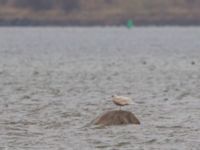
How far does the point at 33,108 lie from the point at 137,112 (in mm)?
6283

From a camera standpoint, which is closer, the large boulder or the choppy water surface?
the choppy water surface

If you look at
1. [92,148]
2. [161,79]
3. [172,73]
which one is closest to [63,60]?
[172,73]

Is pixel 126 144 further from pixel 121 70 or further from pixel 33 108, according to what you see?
pixel 121 70

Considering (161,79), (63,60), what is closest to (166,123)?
(161,79)

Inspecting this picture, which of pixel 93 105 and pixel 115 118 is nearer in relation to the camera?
pixel 115 118

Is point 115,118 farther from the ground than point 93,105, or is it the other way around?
point 115,118

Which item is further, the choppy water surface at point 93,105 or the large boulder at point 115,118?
the large boulder at point 115,118

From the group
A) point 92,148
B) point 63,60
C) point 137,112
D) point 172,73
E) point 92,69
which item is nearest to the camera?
point 92,148

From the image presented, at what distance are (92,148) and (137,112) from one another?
12.2m

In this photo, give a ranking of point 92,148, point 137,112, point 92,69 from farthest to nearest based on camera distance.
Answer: point 92,69 < point 137,112 < point 92,148

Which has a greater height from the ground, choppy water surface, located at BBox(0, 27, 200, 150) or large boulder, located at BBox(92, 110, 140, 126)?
large boulder, located at BBox(92, 110, 140, 126)

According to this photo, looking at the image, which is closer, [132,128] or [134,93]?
[132,128]

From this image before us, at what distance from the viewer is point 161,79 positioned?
76062mm

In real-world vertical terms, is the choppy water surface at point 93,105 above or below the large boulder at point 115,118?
below
